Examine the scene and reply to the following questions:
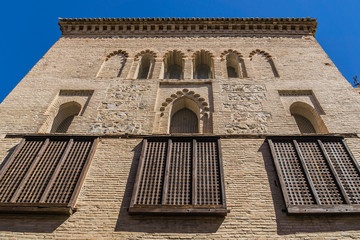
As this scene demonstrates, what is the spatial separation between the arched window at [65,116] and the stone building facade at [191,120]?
38 millimetres

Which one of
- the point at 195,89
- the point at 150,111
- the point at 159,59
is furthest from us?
the point at 159,59

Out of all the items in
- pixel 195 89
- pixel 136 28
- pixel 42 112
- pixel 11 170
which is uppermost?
pixel 136 28

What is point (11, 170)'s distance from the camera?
4.69 metres

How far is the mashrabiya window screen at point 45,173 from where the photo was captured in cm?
408

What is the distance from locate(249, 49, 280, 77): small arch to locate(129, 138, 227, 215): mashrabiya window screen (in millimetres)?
3811

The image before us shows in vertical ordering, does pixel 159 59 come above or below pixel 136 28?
below

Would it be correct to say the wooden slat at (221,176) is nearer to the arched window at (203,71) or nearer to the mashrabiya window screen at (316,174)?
the mashrabiya window screen at (316,174)

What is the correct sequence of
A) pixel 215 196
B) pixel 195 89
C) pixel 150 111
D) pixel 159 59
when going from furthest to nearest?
pixel 159 59 < pixel 195 89 < pixel 150 111 < pixel 215 196

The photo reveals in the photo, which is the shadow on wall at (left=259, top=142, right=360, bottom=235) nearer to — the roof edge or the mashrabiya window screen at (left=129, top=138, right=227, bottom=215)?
the mashrabiya window screen at (left=129, top=138, right=227, bottom=215)

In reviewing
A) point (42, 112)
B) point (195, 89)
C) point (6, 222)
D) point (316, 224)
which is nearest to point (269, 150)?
point (316, 224)

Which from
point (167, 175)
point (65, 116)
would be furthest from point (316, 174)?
point (65, 116)

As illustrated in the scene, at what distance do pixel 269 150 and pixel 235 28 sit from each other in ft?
21.0

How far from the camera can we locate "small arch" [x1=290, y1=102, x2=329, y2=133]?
20.9ft

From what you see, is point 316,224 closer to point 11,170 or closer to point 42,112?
point 11,170
